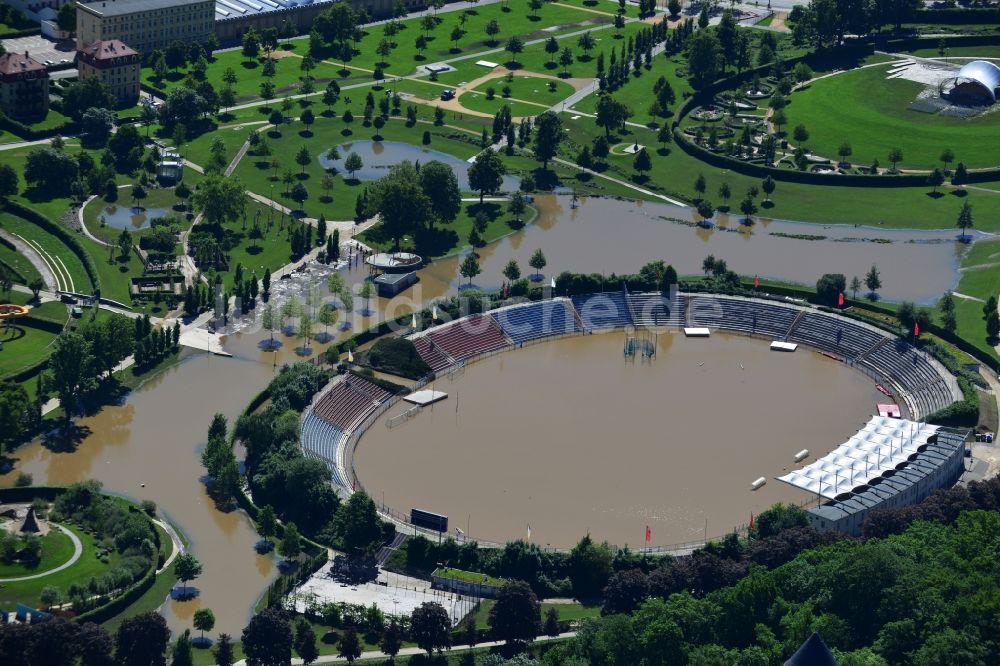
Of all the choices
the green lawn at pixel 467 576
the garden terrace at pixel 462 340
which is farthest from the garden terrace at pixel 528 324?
the green lawn at pixel 467 576

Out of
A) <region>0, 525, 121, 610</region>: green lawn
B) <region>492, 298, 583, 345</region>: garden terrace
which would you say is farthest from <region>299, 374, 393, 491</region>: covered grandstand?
<region>0, 525, 121, 610</region>: green lawn

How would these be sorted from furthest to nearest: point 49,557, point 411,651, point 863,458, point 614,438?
1. point 614,438
2. point 863,458
3. point 49,557
4. point 411,651

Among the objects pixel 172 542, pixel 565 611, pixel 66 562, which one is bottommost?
pixel 172 542

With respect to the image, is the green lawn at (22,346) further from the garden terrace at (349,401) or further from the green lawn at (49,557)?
the green lawn at (49,557)

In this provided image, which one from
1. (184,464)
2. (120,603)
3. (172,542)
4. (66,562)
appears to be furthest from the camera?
(184,464)

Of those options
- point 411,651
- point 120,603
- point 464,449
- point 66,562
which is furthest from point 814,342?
point 66,562

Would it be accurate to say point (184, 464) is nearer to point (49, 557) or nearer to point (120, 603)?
point (49, 557)

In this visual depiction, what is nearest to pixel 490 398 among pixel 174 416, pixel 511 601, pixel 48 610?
pixel 174 416
